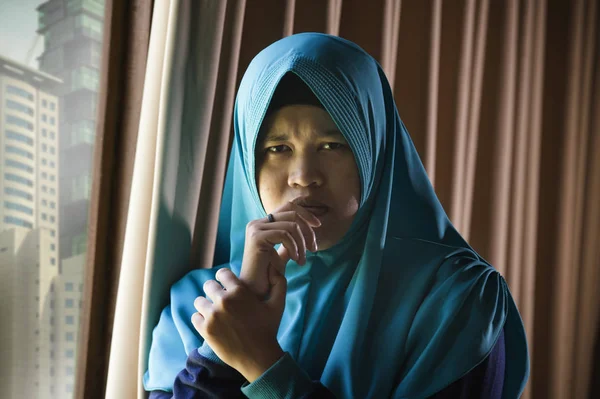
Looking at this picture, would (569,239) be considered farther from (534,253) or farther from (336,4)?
(336,4)

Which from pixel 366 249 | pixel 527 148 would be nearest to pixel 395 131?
pixel 366 249

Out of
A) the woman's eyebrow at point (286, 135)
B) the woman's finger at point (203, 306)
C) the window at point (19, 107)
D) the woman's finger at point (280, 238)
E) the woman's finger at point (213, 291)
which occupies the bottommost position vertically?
the woman's finger at point (203, 306)

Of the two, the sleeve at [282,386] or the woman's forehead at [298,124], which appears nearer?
the sleeve at [282,386]

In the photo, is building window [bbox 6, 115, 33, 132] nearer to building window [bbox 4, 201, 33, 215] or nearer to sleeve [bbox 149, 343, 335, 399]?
building window [bbox 4, 201, 33, 215]

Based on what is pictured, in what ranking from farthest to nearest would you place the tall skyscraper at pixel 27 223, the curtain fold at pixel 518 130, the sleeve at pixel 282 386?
the curtain fold at pixel 518 130 < the tall skyscraper at pixel 27 223 < the sleeve at pixel 282 386

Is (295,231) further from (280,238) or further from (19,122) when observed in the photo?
(19,122)

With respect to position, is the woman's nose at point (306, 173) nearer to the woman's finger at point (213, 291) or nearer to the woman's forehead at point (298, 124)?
the woman's forehead at point (298, 124)

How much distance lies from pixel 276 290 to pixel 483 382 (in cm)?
31

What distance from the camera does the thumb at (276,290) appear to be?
851 millimetres

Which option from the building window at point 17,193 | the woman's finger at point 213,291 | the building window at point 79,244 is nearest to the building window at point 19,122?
the building window at point 17,193

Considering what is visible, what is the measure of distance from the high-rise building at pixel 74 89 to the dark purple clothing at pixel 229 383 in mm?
529

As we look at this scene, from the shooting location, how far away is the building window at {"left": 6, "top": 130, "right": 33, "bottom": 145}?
1208mm

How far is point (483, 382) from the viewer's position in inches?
33.2

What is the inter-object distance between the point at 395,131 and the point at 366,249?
0.21m
